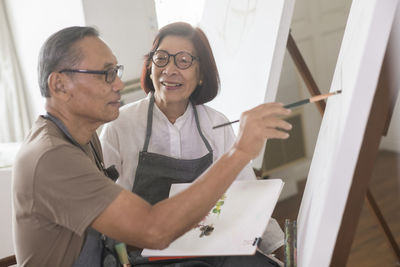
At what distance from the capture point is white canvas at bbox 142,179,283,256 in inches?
44.5

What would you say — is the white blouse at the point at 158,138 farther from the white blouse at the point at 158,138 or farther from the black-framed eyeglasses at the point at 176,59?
the black-framed eyeglasses at the point at 176,59

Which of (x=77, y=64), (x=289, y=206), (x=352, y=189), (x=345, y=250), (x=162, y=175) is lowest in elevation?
(x=289, y=206)

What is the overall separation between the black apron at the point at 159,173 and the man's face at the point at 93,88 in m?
0.33

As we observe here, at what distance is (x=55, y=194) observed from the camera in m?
1.09

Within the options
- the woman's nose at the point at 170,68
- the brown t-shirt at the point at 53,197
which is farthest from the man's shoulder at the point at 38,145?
the woman's nose at the point at 170,68

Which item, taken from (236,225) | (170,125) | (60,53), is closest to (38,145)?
(60,53)

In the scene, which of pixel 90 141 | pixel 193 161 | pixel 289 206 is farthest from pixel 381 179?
pixel 90 141

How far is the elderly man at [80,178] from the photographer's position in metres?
1.06

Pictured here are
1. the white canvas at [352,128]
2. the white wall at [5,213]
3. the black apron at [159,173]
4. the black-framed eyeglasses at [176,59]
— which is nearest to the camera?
the white canvas at [352,128]

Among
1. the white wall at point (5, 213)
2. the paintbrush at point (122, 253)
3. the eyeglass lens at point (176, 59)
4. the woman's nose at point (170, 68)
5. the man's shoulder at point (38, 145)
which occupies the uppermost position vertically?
the eyeglass lens at point (176, 59)

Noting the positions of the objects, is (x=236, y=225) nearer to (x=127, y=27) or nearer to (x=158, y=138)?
(x=158, y=138)

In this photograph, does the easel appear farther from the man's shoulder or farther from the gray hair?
the gray hair

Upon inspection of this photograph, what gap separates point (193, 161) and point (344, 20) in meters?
2.59

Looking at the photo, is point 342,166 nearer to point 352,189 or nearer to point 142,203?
point 352,189
